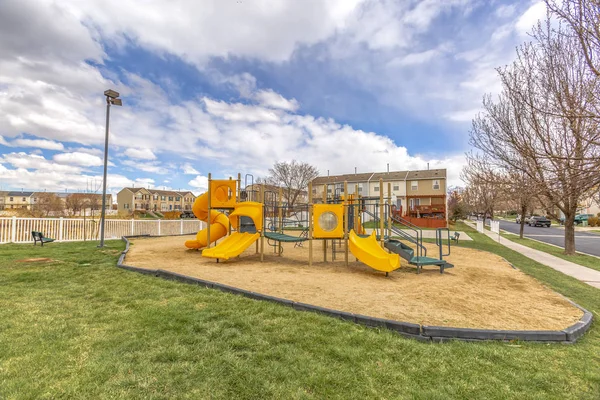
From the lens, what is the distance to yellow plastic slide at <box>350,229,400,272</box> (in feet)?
23.0

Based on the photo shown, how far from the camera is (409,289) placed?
19.5 feet

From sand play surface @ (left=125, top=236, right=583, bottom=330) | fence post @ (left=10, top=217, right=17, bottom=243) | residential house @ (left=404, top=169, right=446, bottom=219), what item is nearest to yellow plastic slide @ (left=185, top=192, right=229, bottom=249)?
sand play surface @ (left=125, top=236, right=583, bottom=330)

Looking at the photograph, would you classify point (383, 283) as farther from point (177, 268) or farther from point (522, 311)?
point (177, 268)

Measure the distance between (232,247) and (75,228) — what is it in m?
11.1

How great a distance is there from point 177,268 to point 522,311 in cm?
732

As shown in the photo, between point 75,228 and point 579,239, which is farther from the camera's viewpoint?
point 579,239

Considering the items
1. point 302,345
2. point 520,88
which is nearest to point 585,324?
point 302,345

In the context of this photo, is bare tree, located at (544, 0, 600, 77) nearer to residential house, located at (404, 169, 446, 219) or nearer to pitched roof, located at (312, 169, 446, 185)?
pitched roof, located at (312, 169, 446, 185)

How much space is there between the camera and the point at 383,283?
6.46m

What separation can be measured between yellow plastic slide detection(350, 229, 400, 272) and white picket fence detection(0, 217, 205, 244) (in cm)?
1436

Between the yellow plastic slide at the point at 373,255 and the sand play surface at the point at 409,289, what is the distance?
305 millimetres

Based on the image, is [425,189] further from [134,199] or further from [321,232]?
[134,199]

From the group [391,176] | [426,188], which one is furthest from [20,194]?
[426,188]

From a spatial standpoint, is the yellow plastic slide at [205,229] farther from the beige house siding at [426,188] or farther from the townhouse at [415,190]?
the beige house siding at [426,188]
